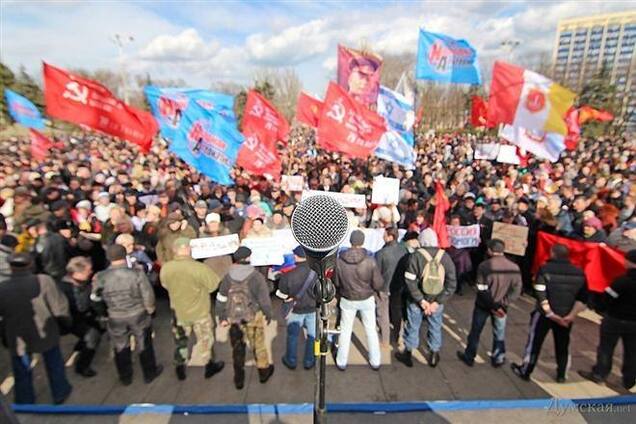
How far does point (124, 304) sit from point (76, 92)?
455 centimetres

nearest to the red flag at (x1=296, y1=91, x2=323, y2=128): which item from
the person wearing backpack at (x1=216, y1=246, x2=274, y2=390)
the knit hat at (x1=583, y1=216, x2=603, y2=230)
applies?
the knit hat at (x1=583, y1=216, x2=603, y2=230)

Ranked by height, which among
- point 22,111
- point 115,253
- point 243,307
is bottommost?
point 243,307

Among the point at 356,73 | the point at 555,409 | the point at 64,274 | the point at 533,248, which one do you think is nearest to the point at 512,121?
the point at 533,248

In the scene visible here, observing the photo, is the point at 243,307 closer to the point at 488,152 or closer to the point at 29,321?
the point at 29,321

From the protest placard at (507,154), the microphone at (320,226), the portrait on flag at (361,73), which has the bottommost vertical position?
the microphone at (320,226)

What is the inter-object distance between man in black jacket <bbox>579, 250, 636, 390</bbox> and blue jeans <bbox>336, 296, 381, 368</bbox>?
2.71m

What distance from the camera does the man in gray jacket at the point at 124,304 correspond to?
399cm

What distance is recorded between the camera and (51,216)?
5812mm

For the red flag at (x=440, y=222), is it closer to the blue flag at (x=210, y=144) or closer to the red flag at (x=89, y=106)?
the blue flag at (x=210, y=144)

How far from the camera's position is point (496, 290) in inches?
175

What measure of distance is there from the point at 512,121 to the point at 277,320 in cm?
712

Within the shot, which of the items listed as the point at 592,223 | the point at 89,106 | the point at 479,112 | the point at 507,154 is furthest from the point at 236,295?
the point at 479,112

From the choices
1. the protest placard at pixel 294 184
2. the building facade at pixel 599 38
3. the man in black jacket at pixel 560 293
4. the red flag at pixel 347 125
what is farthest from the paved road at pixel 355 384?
the building facade at pixel 599 38

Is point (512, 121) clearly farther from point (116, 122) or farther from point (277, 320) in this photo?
point (116, 122)
